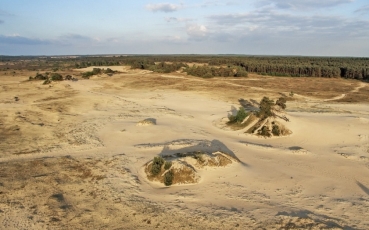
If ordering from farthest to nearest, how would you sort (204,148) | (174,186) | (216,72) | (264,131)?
(216,72), (264,131), (204,148), (174,186)

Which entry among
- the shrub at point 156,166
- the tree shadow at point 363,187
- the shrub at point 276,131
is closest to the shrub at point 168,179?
the shrub at point 156,166

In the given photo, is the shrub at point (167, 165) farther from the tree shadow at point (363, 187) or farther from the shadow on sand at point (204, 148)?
the tree shadow at point (363, 187)

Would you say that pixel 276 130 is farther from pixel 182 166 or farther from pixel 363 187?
pixel 182 166

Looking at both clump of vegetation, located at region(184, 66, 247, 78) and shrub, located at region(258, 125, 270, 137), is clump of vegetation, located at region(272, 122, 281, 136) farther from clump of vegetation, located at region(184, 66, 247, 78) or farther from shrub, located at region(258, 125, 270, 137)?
clump of vegetation, located at region(184, 66, 247, 78)

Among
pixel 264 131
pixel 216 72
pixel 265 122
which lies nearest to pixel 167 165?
pixel 264 131

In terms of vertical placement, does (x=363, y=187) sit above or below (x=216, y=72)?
below

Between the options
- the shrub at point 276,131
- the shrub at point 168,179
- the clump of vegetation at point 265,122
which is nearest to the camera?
the shrub at point 168,179
